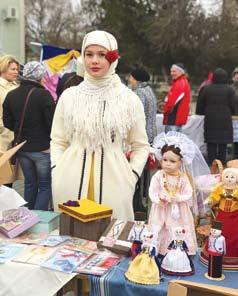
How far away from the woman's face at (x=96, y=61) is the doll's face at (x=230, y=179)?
34.7 inches

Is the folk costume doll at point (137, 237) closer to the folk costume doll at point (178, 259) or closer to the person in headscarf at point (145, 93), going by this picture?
the folk costume doll at point (178, 259)

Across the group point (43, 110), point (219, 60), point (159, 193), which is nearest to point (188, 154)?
point (159, 193)

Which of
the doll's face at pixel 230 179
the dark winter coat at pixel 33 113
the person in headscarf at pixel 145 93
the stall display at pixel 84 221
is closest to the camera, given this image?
the doll's face at pixel 230 179

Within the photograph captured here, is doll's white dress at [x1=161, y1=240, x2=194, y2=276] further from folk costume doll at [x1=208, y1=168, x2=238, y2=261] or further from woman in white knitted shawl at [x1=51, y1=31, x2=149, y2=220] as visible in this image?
woman in white knitted shawl at [x1=51, y1=31, x2=149, y2=220]

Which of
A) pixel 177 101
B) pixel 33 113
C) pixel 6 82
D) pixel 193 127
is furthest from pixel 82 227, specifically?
pixel 193 127

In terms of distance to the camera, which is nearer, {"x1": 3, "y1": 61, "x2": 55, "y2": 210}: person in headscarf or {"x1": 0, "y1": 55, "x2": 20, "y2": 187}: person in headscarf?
{"x1": 3, "y1": 61, "x2": 55, "y2": 210}: person in headscarf

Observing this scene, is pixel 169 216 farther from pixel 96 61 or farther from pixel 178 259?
pixel 96 61

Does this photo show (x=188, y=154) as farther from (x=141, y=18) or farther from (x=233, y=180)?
(x=141, y=18)

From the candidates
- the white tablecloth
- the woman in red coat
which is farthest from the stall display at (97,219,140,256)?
the white tablecloth

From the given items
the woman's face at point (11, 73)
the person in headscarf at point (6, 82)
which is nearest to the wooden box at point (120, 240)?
the person in headscarf at point (6, 82)

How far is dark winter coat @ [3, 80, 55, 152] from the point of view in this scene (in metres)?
3.80

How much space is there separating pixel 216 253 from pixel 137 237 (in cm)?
36

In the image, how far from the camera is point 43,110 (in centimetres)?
382

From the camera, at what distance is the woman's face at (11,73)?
4484 millimetres
